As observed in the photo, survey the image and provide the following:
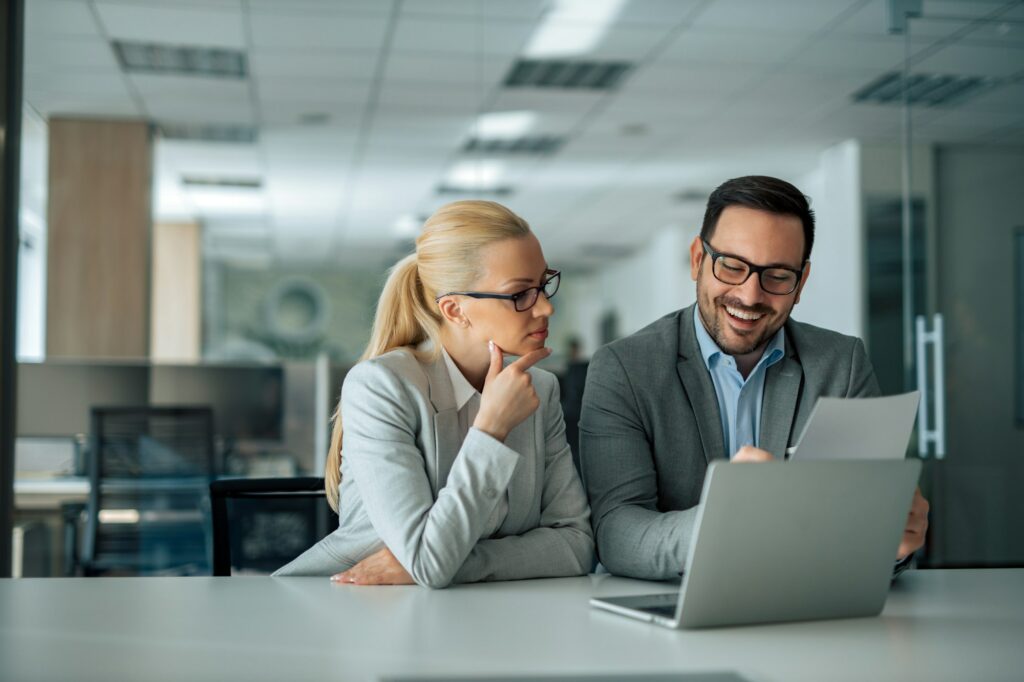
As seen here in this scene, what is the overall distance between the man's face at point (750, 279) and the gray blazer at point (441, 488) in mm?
311

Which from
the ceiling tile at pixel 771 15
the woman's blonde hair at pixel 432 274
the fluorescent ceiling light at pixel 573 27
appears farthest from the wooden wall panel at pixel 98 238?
the woman's blonde hair at pixel 432 274

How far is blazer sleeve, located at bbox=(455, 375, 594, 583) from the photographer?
1.43 m

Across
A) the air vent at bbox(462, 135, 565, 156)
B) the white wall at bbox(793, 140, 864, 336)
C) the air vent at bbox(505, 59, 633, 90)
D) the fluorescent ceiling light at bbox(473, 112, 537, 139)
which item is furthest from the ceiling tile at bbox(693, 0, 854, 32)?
the air vent at bbox(462, 135, 565, 156)

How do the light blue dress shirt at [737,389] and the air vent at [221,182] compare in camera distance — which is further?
the air vent at [221,182]

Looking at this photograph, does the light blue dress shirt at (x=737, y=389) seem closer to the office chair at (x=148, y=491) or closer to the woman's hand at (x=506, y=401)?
the woman's hand at (x=506, y=401)

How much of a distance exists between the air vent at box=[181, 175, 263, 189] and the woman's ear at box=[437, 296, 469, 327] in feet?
16.7

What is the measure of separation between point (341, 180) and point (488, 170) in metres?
1.27

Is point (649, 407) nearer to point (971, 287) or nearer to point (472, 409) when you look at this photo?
point (472, 409)

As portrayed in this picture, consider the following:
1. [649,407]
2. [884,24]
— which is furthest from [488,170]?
[649,407]

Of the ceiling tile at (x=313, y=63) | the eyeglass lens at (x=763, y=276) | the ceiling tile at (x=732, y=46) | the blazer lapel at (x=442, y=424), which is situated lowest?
the blazer lapel at (x=442, y=424)

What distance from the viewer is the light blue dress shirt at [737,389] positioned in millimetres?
1725

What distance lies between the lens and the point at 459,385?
61.9 inches

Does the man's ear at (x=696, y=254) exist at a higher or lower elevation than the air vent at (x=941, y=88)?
lower

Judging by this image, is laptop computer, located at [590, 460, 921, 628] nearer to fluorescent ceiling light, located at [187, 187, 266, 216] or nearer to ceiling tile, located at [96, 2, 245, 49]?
ceiling tile, located at [96, 2, 245, 49]
